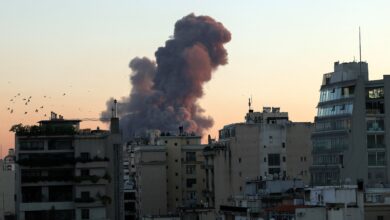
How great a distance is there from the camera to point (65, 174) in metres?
117

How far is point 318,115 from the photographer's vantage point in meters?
122

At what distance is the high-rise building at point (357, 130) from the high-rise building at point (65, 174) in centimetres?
2374

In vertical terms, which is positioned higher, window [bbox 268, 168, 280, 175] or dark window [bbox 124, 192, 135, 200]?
window [bbox 268, 168, 280, 175]

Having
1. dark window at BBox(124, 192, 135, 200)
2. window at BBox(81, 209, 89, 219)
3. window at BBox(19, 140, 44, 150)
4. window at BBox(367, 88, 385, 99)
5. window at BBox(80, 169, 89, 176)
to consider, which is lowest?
window at BBox(81, 209, 89, 219)

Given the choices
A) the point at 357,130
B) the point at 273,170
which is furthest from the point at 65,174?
the point at 273,170

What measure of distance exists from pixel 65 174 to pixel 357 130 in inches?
1241

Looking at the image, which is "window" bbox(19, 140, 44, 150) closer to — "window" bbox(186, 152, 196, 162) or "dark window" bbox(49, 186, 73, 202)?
"dark window" bbox(49, 186, 73, 202)

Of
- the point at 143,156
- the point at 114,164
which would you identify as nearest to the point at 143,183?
the point at 143,156

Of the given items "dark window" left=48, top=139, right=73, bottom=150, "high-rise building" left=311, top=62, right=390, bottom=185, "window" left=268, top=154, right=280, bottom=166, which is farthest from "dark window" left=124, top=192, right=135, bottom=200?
"high-rise building" left=311, top=62, right=390, bottom=185

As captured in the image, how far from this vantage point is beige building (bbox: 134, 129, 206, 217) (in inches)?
7072

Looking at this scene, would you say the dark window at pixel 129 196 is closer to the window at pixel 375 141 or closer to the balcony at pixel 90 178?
the balcony at pixel 90 178

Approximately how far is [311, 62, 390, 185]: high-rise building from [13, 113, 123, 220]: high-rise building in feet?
77.9

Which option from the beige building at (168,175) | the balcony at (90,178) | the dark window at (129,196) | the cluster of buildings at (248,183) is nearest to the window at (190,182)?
the beige building at (168,175)

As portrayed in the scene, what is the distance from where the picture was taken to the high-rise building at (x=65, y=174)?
379 ft
